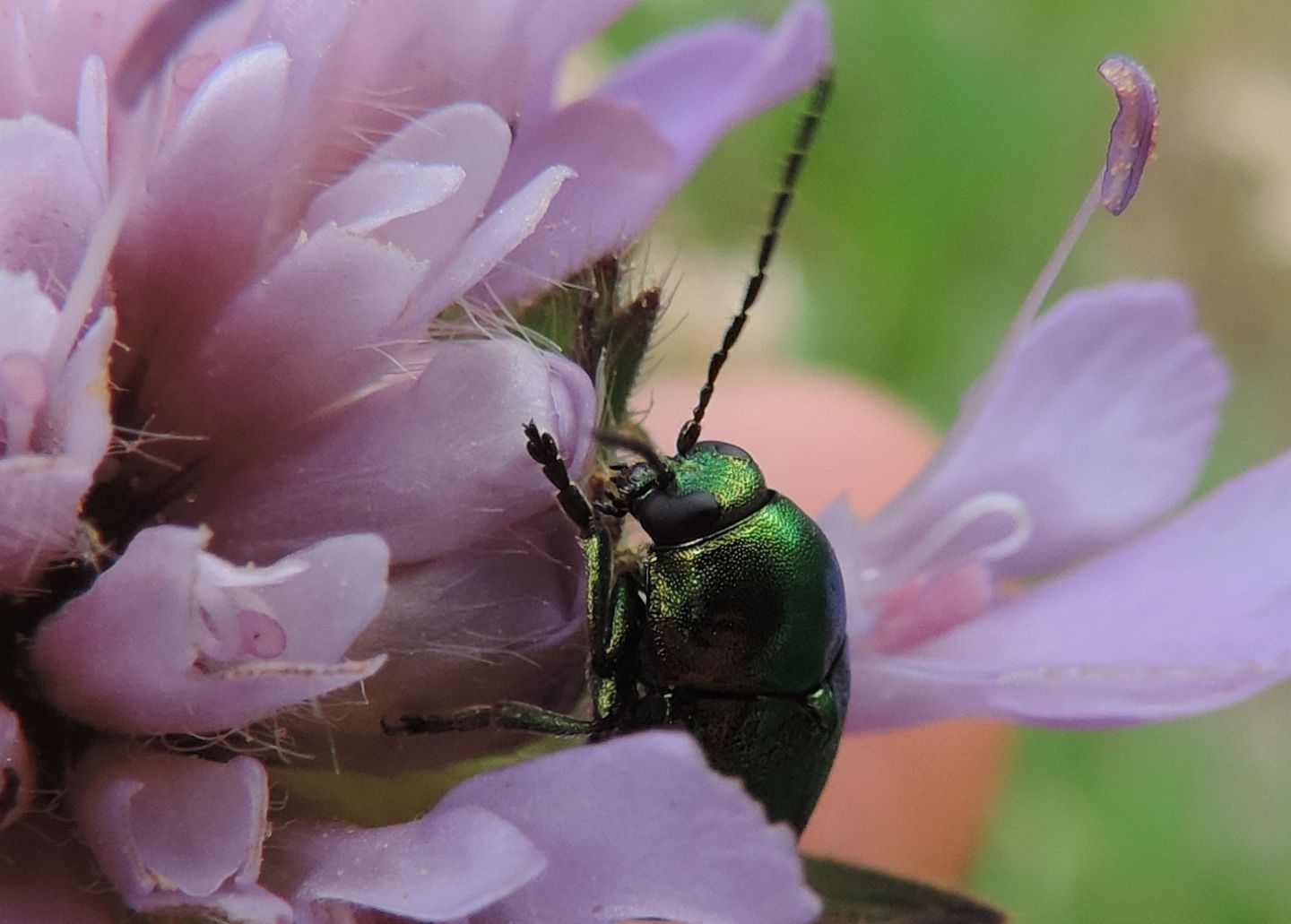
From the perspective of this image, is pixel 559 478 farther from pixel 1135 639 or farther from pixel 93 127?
pixel 1135 639

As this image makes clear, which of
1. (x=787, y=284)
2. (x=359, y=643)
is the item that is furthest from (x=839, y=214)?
(x=359, y=643)

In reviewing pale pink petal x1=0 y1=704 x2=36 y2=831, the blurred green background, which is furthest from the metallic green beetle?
the blurred green background

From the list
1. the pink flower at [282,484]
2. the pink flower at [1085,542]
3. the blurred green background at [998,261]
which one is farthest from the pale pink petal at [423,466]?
the blurred green background at [998,261]

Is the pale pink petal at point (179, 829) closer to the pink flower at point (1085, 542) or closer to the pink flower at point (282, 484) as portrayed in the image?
the pink flower at point (282, 484)

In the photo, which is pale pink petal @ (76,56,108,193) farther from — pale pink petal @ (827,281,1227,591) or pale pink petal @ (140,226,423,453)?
pale pink petal @ (827,281,1227,591)

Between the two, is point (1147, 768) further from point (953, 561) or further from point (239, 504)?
point (239, 504)

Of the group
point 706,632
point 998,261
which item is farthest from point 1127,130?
point 998,261

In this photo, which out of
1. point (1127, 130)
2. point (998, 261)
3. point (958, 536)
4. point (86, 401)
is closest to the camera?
point (86, 401)
